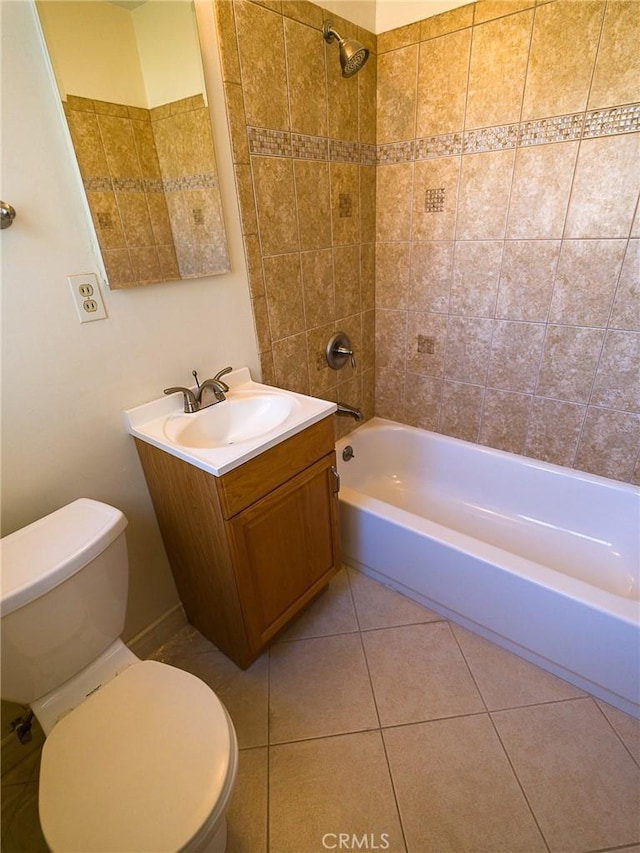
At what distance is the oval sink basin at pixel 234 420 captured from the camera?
1.29 m

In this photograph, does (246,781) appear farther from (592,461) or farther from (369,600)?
(592,461)

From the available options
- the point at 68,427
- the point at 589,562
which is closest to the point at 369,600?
the point at 589,562

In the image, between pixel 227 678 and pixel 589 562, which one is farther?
pixel 589 562

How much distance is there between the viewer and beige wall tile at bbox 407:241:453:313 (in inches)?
72.6

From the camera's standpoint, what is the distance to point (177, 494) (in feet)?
4.00

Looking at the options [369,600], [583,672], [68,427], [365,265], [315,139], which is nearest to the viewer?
[68,427]

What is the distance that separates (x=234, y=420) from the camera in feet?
4.69

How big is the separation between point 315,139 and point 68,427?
1.34 m

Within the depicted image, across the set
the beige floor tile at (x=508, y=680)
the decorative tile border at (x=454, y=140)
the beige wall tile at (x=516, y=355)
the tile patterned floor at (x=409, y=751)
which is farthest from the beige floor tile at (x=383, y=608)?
the decorative tile border at (x=454, y=140)

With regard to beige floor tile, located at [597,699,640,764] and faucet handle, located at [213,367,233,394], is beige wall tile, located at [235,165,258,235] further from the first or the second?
beige floor tile, located at [597,699,640,764]

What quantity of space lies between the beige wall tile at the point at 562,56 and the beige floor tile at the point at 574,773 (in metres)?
1.98

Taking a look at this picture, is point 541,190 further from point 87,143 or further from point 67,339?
point 67,339

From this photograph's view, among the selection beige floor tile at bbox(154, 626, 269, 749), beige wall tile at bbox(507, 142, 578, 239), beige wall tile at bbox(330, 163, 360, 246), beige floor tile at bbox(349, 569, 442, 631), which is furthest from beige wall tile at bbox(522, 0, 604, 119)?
beige floor tile at bbox(154, 626, 269, 749)

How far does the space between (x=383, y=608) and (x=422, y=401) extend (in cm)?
105
